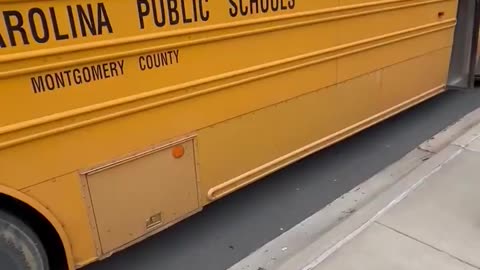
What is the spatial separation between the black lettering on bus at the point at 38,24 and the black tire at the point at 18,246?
2.39ft

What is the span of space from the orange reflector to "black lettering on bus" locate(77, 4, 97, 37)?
705mm

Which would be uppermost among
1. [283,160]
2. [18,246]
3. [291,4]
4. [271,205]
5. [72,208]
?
[291,4]

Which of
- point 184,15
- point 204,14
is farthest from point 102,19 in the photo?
point 204,14

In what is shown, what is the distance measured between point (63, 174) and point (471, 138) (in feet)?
10.8

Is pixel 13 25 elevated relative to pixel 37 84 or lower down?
elevated

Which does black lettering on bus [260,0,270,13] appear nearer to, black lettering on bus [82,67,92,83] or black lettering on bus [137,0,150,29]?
black lettering on bus [137,0,150,29]

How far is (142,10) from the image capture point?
1.97 metres

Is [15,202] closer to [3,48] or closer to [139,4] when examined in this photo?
[3,48]

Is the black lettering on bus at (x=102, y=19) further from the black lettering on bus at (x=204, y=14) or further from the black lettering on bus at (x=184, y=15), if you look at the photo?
the black lettering on bus at (x=204, y=14)

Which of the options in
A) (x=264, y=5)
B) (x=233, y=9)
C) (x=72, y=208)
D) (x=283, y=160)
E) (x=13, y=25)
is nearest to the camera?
(x=13, y=25)

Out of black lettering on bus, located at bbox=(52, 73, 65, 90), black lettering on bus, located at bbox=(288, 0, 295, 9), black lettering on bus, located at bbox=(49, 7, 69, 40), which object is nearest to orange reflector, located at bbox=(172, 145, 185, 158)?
black lettering on bus, located at bbox=(52, 73, 65, 90)

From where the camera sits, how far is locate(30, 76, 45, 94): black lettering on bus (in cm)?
174

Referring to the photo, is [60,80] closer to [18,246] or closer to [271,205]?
[18,246]

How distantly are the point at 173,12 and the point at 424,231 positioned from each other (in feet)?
6.01
